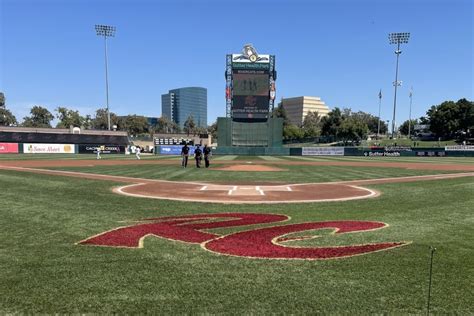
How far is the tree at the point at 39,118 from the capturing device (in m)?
120

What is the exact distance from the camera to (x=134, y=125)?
453 ft

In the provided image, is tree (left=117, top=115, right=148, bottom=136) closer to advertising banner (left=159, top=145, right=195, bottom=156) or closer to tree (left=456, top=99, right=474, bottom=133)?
advertising banner (left=159, top=145, right=195, bottom=156)

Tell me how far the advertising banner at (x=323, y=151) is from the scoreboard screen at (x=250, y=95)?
29.3 ft

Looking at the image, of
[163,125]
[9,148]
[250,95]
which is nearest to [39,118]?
[163,125]

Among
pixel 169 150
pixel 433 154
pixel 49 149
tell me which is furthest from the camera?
pixel 169 150

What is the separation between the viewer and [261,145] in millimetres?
62031

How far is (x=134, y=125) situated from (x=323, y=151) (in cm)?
9558

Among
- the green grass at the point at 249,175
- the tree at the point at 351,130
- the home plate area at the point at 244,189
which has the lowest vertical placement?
the green grass at the point at 249,175

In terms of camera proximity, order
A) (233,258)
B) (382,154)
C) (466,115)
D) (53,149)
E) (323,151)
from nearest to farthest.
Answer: (233,258) → (382,154) → (323,151) → (53,149) → (466,115)

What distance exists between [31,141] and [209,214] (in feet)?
212

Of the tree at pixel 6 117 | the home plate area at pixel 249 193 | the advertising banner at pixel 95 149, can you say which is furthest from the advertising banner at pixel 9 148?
the tree at pixel 6 117

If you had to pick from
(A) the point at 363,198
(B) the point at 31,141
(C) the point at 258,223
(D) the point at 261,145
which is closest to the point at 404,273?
(C) the point at 258,223

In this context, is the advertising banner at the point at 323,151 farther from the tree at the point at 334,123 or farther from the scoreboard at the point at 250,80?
the tree at the point at 334,123

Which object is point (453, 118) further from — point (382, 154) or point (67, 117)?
point (67, 117)
